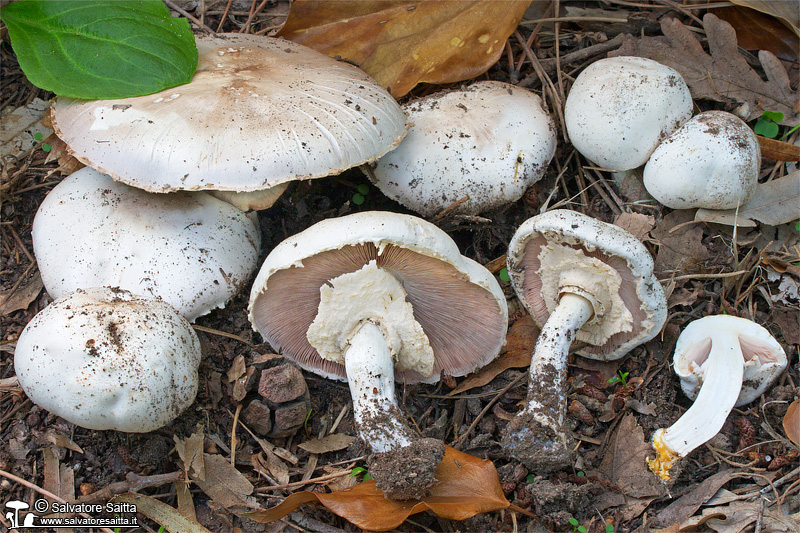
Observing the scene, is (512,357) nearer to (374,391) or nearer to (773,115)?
(374,391)

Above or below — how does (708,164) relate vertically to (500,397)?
above

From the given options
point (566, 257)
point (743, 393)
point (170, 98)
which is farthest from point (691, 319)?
point (170, 98)

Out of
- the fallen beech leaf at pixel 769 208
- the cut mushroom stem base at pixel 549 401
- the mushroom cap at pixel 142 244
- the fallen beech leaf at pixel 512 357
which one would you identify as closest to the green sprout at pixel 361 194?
the mushroom cap at pixel 142 244

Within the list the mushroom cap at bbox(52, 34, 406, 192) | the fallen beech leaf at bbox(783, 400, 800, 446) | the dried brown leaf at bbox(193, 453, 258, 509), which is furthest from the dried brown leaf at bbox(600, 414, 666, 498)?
the mushroom cap at bbox(52, 34, 406, 192)

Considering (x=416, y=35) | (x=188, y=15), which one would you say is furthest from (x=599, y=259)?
(x=188, y=15)

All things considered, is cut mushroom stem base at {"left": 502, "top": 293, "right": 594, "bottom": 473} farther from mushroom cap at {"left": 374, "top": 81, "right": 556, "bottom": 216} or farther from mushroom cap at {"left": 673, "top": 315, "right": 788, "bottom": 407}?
mushroom cap at {"left": 374, "top": 81, "right": 556, "bottom": 216}

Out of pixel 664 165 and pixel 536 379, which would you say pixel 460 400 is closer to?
pixel 536 379
